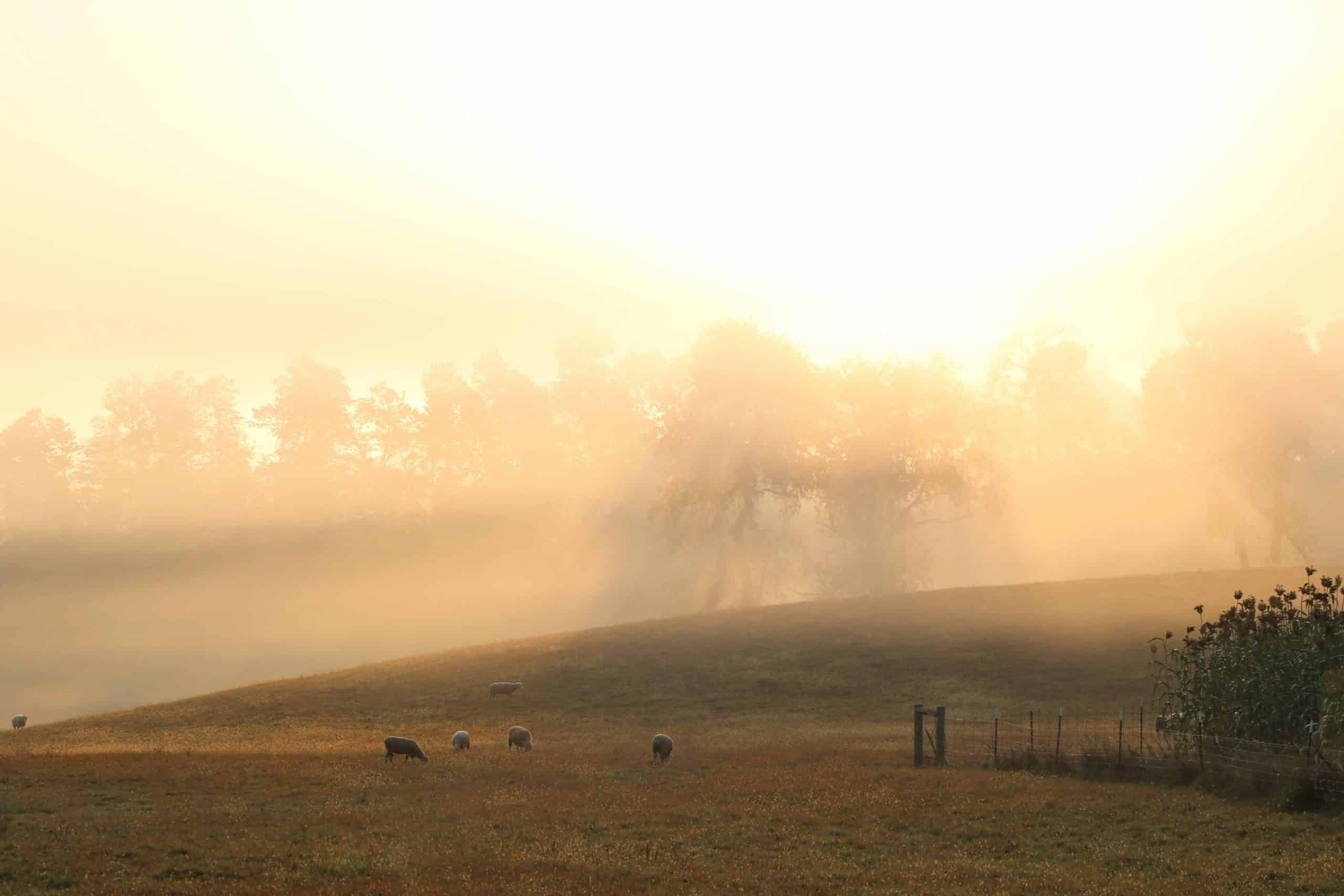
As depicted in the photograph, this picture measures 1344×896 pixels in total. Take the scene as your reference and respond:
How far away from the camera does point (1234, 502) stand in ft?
327

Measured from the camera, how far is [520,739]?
39.9 metres

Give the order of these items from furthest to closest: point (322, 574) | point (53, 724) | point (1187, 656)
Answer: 1. point (322, 574)
2. point (53, 724)
3. point (1187, 656)

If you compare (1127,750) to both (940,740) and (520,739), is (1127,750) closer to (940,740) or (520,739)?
(940,740)

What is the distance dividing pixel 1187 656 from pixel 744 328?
76.2m

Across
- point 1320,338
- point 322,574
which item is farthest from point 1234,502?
point 322,574

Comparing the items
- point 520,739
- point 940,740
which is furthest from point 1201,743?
point 520,739

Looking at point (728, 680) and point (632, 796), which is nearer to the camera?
point (632, 796)

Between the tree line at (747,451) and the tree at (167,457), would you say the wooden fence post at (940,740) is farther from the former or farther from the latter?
the tree at (167,457)

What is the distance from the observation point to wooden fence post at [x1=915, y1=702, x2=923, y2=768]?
3244 centimetres

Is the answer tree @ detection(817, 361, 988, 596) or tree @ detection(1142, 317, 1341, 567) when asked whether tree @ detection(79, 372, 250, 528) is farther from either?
tree @ detection(1142, 317, 1341, 567)

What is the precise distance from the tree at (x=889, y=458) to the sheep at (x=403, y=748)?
223 ft

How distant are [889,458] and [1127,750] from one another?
70177mm

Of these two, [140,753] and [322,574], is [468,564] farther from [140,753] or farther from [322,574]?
[140,753]

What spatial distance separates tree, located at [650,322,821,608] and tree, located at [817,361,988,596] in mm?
2800
